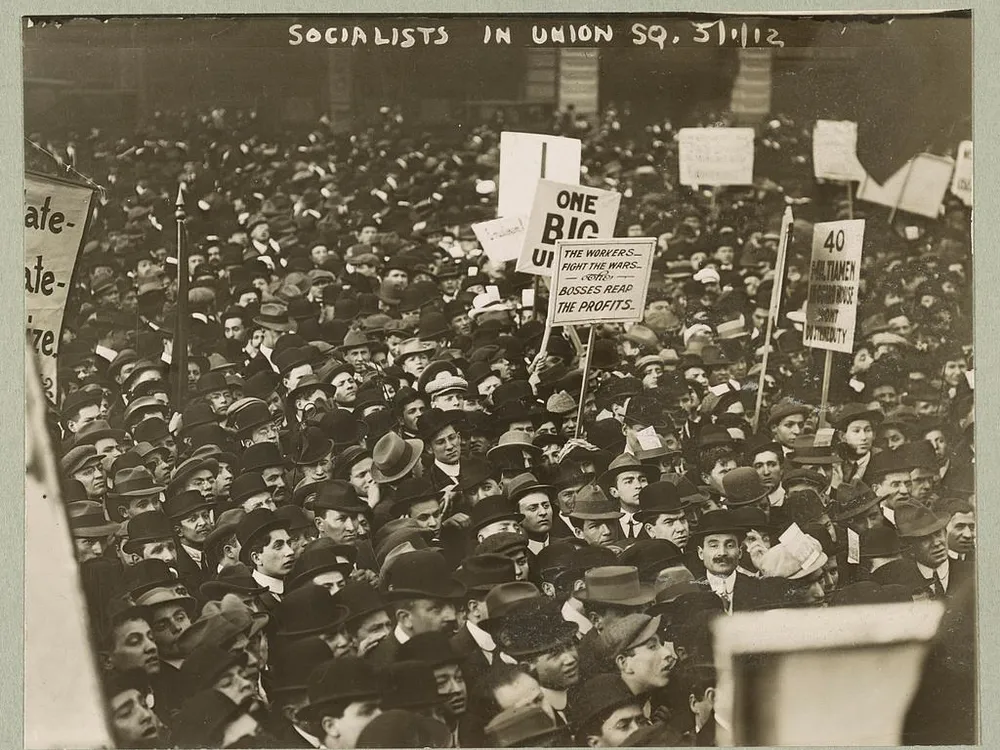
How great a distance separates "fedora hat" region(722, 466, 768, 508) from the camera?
2.48 m

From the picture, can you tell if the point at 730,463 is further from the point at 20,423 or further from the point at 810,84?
the point at 20,423

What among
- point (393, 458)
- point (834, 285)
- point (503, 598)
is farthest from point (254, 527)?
point (834, 285)

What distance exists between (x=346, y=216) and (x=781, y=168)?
1.12m

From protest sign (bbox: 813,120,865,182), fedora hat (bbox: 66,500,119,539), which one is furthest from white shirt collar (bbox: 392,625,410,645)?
protest sign (bbox: 813,120,865,182)

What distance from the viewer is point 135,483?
8.00 ft

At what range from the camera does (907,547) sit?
8.20 ft

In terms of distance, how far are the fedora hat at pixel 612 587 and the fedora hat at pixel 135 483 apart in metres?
1.09

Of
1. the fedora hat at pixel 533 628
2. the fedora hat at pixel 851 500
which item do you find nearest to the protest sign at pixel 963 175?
the fedora hat at pixel 851 500

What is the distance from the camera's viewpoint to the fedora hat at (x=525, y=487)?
2.45 m

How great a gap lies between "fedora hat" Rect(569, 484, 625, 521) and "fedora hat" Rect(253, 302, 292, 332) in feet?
2.79

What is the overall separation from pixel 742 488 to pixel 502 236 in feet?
2.90

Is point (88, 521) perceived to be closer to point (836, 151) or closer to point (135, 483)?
point (135, 483)

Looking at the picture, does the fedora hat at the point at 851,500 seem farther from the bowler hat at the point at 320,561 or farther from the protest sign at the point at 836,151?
the bowler hat at the point at 320,561

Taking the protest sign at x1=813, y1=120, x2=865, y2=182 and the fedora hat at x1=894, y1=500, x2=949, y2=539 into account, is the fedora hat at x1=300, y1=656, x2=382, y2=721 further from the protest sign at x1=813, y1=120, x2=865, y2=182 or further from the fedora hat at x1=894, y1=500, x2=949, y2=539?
the protest sign at x1=813, y1=120, x2=865, y2=182
